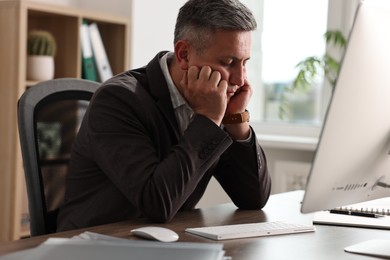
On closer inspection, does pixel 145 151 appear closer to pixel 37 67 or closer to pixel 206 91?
pixel 206 91

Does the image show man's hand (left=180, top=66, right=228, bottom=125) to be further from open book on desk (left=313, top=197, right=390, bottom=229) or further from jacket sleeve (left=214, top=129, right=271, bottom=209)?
open book on desk (left=313, top=197, right=390, bottom=229)

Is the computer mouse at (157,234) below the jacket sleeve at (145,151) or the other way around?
below

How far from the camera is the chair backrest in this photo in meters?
1.60

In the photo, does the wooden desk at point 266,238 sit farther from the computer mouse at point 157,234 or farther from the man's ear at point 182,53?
the man's ear at point 182,53

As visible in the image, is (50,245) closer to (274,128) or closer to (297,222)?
(297,222)

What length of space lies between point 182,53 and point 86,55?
1.53m

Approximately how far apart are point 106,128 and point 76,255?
0.68m

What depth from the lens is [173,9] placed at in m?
3.59

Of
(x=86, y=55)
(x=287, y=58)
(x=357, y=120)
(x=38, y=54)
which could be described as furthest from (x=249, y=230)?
(x=287, y=58)

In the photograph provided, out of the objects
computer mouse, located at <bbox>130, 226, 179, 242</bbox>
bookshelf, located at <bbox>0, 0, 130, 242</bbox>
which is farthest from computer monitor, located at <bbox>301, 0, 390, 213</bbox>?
bookshelf, located at <bbox>0, 0, 130, 242</bbox>

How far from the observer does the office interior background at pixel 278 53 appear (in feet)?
11.2

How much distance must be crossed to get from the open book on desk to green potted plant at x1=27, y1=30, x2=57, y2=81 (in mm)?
1728

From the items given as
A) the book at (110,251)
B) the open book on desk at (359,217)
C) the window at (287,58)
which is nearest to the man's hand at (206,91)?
the open book on desk at (359,217)

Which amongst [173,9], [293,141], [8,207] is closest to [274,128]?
[293,141]
